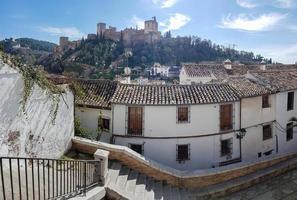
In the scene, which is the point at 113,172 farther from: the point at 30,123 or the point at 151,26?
the point at 151,26

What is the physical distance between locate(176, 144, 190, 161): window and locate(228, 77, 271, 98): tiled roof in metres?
4.65

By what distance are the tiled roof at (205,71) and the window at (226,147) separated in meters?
11.8

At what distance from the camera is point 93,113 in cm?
1723

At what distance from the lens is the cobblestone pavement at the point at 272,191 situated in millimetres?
14428

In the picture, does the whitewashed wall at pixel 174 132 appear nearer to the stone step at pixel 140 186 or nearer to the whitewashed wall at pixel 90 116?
the whitewashed wall at pixel 90 116

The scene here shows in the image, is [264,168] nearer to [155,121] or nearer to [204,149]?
[204,149]

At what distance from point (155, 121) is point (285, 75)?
13.0 meters

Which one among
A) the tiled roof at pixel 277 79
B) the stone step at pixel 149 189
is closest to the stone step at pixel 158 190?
the stone step at pixel 149 189

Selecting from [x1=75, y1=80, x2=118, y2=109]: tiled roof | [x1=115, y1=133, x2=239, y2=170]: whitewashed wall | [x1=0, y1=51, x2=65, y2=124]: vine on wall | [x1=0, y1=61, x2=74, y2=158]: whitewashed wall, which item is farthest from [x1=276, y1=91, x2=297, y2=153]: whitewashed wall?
[x1=0, y1=51, x2=65, y2=124]: vine on wall

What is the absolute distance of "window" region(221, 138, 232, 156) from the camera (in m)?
18.4

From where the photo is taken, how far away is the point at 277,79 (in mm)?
22547

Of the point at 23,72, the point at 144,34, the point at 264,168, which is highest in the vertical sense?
the point at 144,34

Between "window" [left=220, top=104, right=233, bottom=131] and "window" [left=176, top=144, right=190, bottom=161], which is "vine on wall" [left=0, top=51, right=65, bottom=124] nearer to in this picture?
"window" [left=176, top=144, right=190, bottom=161]

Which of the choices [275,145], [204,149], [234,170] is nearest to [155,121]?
[204,149]
